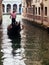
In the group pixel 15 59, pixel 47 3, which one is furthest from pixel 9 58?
pixel 47 3

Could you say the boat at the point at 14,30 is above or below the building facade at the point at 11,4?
above

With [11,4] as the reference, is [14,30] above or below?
above

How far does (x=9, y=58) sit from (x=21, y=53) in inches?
70.2

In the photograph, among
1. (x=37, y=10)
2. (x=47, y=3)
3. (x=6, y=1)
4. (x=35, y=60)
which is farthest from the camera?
(x=6, y=1)

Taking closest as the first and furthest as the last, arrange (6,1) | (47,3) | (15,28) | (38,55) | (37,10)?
(38,55)
(15,28)
(47,3)
(37,10)
(6,1)

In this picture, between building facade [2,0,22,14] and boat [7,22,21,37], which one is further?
building facade [2,0,22,14]

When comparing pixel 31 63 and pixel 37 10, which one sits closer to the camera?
pixel 31 63

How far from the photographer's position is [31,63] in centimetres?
1316

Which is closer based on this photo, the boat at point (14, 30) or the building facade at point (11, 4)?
the boat at point (14, 30)

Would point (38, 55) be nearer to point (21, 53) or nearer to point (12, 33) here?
point (21, 53)

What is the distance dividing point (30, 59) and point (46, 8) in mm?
25597

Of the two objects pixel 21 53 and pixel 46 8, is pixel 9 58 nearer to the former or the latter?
pixel 21 53

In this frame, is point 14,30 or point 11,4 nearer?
point 14,30

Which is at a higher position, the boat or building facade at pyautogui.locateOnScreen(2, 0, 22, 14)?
the boat
